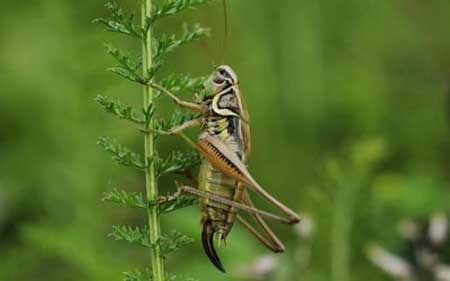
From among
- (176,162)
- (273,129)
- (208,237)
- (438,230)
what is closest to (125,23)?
(176,162)

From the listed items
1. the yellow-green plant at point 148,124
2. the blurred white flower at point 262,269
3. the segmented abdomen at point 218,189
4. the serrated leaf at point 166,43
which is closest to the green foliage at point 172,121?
the yellow-green plant at point 148,124

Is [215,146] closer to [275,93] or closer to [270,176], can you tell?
[270,176]

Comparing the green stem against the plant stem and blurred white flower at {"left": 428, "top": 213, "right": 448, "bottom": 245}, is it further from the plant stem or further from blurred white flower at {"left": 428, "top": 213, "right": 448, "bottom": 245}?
the plant stem

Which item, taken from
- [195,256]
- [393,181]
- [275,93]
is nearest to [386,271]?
[393,181]

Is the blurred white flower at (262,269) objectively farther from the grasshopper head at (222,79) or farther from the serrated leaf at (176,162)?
Result: the serrated leaf at (176,162)

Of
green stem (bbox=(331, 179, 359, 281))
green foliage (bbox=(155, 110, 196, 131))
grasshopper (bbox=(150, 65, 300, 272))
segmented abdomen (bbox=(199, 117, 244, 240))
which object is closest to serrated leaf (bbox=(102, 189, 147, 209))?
green foliage (bbox=(155, 110, 196, 131))
